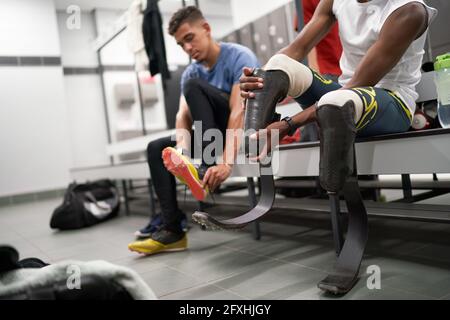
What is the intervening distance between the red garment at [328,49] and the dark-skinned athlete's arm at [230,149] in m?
0.60

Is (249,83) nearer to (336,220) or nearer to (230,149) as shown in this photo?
(230,149)

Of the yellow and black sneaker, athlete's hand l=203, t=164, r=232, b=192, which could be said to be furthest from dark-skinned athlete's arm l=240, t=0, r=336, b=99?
the yellow and black sneaker

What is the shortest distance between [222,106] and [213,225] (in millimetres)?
643

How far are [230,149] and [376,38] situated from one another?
2.19 feet

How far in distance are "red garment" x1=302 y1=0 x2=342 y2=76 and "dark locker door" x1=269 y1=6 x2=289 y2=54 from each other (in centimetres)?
150

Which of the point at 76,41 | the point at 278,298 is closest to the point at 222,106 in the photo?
the point at 278,298

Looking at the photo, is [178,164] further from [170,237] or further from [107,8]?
[107,8]

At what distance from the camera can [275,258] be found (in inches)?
56.9

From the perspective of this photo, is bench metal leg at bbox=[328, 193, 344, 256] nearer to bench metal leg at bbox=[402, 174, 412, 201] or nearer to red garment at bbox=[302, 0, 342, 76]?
bench metal leg at bbox=[402, 174, 412, 201]

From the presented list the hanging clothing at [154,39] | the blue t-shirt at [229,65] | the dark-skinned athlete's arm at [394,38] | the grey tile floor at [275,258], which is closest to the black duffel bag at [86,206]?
the grey tile floor at [275,258]

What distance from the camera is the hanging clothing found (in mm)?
3588

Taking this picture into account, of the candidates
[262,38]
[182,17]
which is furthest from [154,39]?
[182,17]

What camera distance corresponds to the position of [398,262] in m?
1.23

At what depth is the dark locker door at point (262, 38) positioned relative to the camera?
366 cm
